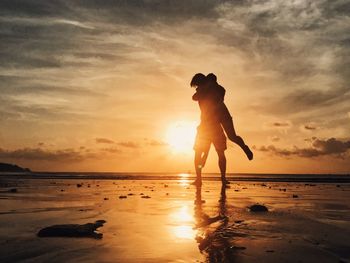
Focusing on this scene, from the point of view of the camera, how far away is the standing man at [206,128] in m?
13.6

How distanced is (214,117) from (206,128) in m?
0.54

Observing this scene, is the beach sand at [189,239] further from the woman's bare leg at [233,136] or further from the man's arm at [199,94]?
the man's arm at [199,94]

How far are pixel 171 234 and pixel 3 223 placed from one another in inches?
113

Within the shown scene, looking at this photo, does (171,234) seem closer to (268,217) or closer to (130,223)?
(130,223)

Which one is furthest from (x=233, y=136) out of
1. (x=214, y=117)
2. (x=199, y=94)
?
(x=199, y=94)

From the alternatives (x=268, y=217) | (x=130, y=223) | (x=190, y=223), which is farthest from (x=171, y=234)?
(x=268, y=217)

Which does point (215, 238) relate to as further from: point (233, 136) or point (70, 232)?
point (233, 136)

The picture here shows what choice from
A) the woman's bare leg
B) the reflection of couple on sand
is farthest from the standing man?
the reflection of couple on sand

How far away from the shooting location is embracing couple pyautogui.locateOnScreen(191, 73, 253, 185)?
1348 centimetres

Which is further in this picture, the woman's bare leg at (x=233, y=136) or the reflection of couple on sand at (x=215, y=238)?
the woman's bare leg at (x=233, y=136)

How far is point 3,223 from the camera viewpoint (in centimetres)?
564

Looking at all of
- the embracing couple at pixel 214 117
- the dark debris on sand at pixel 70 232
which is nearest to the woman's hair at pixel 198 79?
the embracing couple at pixel 214 117

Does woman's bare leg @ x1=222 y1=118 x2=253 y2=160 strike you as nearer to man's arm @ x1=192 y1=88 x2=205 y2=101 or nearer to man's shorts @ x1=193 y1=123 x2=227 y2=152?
man's shorts @ x1=193 y1=123 x2=227 y2=152

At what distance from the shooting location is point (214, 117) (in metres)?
13.6
